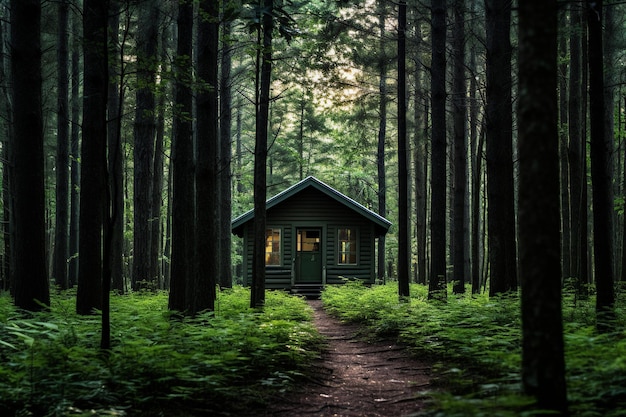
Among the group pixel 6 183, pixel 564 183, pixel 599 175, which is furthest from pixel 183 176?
pixel 6 183

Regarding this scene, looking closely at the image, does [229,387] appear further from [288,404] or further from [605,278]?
[605,278]

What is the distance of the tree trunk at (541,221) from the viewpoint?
3.20 meters

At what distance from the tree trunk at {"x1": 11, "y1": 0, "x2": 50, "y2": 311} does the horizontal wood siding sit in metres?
14.1

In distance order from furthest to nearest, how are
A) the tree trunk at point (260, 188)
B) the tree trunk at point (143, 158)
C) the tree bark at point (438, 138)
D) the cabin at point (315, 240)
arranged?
the cabin at point (315, 240) < the tree trunk at point (143, 158) < the tree bark at point (438, 138) < the tree trunk at point (260, 188)

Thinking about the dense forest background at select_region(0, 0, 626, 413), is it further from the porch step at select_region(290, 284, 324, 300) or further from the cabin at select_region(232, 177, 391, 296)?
the porch step at select_region(290, 284, 324, 300)

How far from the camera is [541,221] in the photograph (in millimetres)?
3221

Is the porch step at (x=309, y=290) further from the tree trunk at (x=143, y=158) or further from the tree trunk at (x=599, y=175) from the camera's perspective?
the tree trunk at (x=599, y=175)

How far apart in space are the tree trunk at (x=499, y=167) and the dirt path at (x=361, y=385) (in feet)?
11.5

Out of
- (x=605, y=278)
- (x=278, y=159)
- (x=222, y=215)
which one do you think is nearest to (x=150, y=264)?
(x=222, y=215)

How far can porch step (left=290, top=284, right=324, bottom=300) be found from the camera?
21656 mm

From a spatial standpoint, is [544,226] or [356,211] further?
[356,211]

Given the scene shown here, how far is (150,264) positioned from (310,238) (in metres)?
8.28

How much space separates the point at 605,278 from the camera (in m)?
6.84

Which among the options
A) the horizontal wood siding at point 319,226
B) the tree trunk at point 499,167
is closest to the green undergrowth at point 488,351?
the tree trunk at point 499,167
